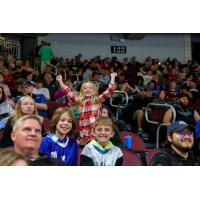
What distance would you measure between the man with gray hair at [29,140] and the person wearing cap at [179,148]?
830 millimetres

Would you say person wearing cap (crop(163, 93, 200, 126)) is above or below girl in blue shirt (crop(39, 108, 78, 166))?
above

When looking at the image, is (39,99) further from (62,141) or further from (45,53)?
(45,53)

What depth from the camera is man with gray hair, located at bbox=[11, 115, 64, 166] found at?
2445mm

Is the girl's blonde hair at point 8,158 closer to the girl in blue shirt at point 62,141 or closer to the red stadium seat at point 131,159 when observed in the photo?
the girl in blue shirt at point 62,141

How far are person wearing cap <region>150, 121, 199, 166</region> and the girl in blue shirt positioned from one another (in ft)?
2.11

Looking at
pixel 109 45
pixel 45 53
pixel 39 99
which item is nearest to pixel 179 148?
pixel 39 99

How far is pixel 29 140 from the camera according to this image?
2.49m

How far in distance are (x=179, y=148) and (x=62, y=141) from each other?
898mm

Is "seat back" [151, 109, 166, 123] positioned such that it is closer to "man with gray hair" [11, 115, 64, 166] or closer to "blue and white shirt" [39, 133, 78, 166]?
"blue and white shirt" [39, 133, 78, 166]

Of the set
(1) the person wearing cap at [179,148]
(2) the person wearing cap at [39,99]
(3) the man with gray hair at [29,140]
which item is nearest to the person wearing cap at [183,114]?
(2) the person wearing cap at [39,99]

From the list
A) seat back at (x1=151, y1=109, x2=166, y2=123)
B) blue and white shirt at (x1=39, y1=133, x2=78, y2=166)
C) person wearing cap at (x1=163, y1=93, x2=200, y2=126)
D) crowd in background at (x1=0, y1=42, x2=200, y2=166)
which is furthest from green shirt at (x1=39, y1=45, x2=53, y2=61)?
blue and white shirt at (x1=39, y1=133, x2=78, y2=166)

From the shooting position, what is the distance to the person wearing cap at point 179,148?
2.91 m
